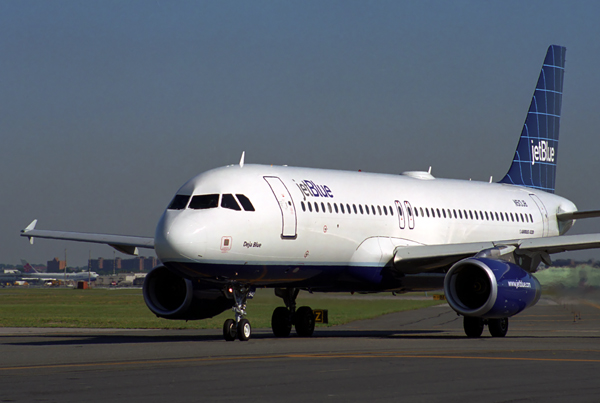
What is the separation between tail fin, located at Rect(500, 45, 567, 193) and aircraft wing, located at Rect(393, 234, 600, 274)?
32.6ft

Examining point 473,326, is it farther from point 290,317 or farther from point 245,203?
point 245,203

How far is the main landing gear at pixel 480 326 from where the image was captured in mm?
23609

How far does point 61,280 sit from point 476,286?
172 metres

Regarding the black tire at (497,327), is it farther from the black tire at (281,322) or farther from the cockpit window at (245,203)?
the cockpit window at (245,203)

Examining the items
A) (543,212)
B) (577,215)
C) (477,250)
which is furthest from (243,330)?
(577,215)

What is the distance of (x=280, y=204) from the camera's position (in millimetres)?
21391

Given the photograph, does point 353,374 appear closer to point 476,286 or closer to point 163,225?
point 163,225

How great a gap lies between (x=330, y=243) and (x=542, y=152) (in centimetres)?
1586

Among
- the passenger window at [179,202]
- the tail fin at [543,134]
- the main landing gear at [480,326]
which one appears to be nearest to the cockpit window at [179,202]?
the passenger window at [179,202]

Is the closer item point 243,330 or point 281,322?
point 243,330

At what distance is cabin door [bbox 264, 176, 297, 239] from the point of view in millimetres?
21312

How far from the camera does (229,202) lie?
20.3 metres

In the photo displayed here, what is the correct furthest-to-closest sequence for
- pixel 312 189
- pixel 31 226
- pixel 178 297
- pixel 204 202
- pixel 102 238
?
pixel 31 226 → pixel 102 238 → pixel 178 297 → pixel 312 189 → pixel 204 202

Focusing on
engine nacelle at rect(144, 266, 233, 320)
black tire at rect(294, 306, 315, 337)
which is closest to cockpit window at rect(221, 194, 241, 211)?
engine nacelle at rect(144, 266, 233, 320)
